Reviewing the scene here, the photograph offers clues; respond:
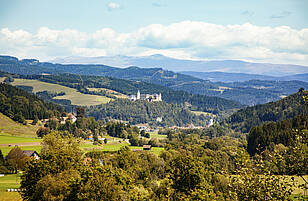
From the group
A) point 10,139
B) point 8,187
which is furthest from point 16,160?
point 10,139

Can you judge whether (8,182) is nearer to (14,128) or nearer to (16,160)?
(16,160)

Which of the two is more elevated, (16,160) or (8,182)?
(8,182)

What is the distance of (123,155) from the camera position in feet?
240

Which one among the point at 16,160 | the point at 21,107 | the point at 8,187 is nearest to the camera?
the point at 8,187

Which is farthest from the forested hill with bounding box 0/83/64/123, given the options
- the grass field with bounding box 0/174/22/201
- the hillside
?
the grass field with bounding box 0/174/22/201

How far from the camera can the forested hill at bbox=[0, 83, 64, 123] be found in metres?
145

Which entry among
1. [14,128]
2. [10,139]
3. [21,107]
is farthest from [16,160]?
[21,107]

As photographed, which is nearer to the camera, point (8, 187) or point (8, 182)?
point (8, 187)

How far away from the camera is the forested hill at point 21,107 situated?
145m

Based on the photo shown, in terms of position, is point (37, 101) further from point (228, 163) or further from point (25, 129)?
point (228, 163)

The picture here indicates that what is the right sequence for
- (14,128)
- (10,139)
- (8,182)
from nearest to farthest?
(8,182)
(10,139)
(14,128)

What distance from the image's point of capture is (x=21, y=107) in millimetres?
157375

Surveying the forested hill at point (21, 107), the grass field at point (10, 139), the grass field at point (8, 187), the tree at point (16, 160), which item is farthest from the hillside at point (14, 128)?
the grass field at point (8, 187)

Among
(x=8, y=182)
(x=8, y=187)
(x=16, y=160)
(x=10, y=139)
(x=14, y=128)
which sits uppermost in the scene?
(x=8, y=187)
